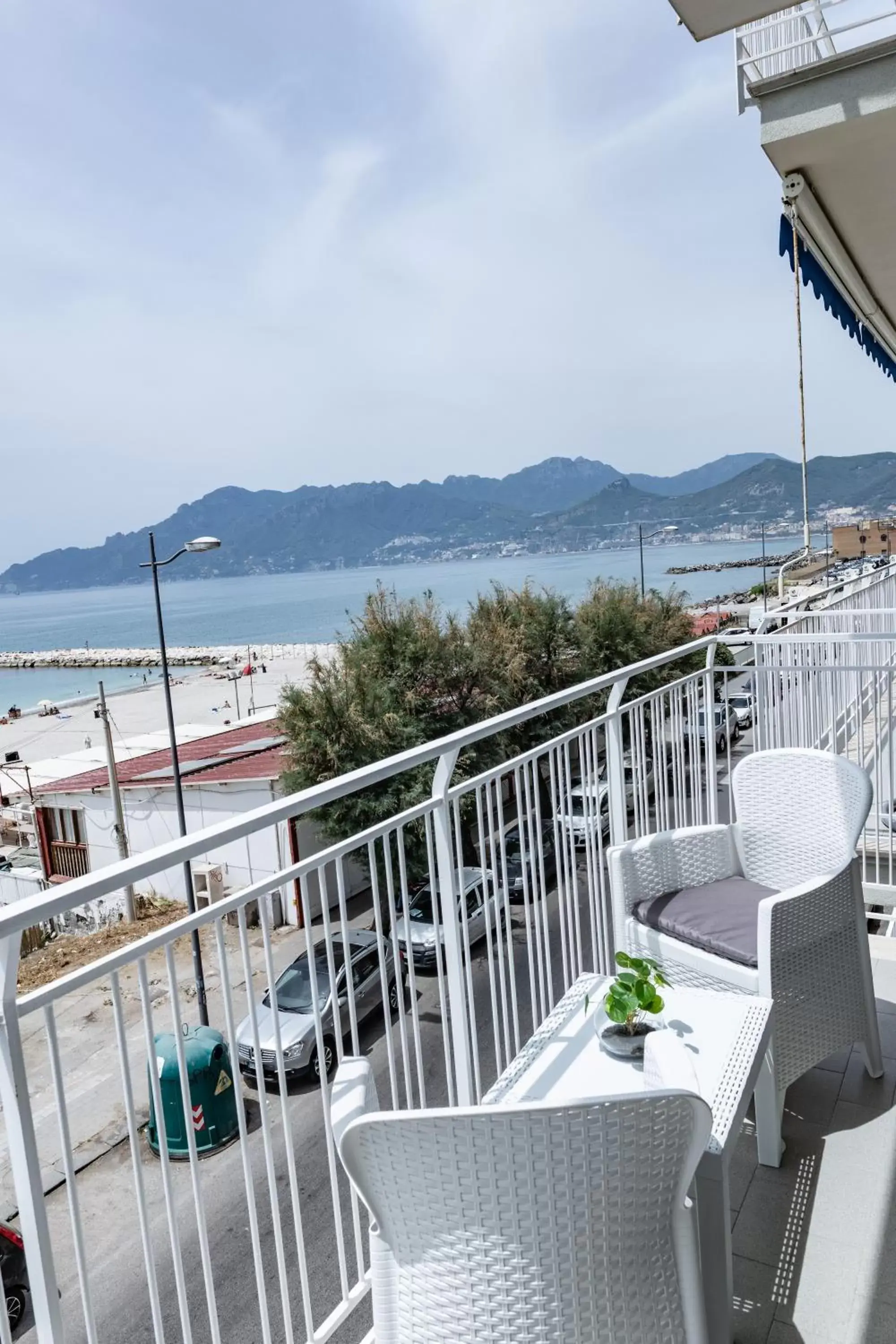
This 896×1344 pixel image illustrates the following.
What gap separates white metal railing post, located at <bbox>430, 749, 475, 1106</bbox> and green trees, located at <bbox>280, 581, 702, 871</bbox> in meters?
14.9

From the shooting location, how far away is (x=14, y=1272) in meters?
7.73

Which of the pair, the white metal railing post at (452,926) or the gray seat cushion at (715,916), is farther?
the gray seat cushion at (715,916)

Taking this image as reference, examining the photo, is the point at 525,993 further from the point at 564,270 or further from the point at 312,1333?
the point at 564,270

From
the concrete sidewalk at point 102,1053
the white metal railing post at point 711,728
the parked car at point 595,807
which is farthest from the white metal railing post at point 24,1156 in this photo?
the concrete sidewalk at point 102,1053

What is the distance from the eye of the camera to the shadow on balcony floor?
1.89 meters

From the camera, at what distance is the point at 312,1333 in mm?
1691

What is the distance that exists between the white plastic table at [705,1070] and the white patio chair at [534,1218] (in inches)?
12.6

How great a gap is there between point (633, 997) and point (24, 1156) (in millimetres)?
1296

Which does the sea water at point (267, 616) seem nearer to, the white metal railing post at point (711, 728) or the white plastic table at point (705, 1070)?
the white metal railing post at point (711, 728)

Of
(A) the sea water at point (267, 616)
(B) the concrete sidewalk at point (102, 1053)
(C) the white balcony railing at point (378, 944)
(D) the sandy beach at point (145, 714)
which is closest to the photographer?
(C) the white balcony railing at point (378, 944)

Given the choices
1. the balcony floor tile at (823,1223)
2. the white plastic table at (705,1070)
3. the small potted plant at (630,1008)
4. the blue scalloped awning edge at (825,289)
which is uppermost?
the blue scalloped awning edge at (825,289)

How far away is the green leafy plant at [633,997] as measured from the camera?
6.52ft

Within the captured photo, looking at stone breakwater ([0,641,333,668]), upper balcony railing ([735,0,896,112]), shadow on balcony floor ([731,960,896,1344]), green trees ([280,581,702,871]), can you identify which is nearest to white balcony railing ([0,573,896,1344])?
shadow on balcony floor ([731,960,896,1344])

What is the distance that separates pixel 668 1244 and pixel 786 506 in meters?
200
